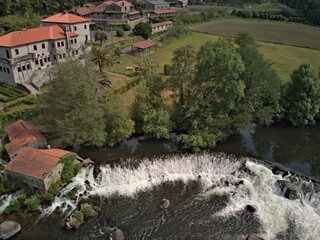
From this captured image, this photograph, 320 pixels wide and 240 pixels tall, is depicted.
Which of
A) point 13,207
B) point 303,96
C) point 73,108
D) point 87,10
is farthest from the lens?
point 87,10

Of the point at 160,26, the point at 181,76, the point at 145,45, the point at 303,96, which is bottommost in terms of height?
the point at 145,45

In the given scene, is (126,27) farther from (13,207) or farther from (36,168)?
(13,207)

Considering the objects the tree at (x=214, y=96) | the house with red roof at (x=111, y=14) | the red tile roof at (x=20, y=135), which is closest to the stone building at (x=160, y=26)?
the house with red roof at (x=111, y=14)

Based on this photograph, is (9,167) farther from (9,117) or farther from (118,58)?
(118,58)

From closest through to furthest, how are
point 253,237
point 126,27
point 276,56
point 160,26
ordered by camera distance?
point 253,237, point 276,56, point 126,27, point 160,26

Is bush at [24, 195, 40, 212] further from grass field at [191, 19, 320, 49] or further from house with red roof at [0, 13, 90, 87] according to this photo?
grass field at [191, 19, 320, 49]

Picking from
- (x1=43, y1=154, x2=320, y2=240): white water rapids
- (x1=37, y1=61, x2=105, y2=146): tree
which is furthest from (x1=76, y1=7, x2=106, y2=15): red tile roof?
(x1=43, y1=154, x2=320, y2=240): white water rapids

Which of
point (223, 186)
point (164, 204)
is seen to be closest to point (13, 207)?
point (164, 204)

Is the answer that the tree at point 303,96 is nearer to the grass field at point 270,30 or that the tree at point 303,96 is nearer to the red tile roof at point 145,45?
the red tile roof at point 145,45

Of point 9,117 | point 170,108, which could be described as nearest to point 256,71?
point 170,108
